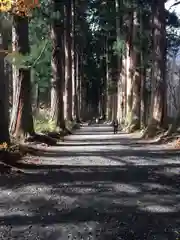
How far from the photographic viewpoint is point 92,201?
7.80 metres

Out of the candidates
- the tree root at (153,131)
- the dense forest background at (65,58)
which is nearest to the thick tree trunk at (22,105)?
the dense forest background at (65,58)

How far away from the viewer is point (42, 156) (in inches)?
577

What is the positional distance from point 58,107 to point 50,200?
2006cm

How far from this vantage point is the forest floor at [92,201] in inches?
235

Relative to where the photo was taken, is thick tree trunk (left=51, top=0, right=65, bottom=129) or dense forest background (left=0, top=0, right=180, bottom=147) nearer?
dense forest background (left=0, top=0, right=180, bottom=147)

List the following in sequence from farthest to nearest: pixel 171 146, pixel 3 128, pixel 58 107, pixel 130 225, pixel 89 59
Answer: pixel 89 59, pixel 58 107, pixel 171 146, pixel 3 128, pixel 130 225

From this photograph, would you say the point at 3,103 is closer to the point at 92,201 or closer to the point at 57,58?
the point at 92,201

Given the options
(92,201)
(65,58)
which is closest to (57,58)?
(65,58)

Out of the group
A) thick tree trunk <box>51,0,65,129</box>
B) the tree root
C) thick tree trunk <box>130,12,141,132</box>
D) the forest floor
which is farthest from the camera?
thick tree trunk <box>130,12,141,132</box>

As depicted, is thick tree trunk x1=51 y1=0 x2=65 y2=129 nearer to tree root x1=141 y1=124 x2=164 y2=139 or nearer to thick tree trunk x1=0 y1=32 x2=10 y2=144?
tree root x1=141 y1=124 x2=164 y2=139

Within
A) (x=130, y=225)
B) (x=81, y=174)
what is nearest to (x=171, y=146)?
(x=81, y=174)

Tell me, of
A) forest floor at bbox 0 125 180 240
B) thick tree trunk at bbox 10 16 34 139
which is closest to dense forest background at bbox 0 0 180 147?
thick tree trunk at bbox 10 16 34 139

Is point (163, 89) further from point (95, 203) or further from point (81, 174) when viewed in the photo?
point (95, 203)

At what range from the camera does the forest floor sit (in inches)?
235
